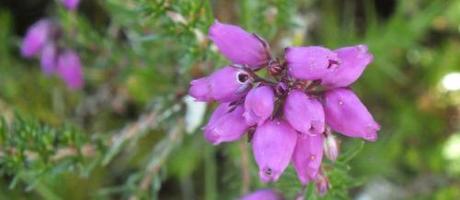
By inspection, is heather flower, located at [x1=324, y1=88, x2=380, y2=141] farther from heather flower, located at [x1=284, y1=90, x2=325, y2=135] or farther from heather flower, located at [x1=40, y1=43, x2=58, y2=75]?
heather flower, located at [x1=40, y1=43, x2=58, y2=75]

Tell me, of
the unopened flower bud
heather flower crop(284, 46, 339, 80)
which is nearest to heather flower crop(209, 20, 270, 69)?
heather flower crop(284, 46, 339, 80)

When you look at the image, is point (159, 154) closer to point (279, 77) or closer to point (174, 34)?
point (174, 34)

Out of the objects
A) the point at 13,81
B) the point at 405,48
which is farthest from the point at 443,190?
the point at 13,81

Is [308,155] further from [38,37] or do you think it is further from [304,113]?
[38,37]

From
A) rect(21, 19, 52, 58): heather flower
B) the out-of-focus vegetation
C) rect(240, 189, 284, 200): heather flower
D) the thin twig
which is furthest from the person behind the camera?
rect(21, 19, 52, 58): heather flower

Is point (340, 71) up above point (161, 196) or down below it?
above

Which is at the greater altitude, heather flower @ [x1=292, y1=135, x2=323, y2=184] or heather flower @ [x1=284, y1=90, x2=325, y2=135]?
heather flower @ [x1=284, y1=90, x2=325, y2=135]

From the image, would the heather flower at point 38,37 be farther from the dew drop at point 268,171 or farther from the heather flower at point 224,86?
the dew drop at point 268,171
